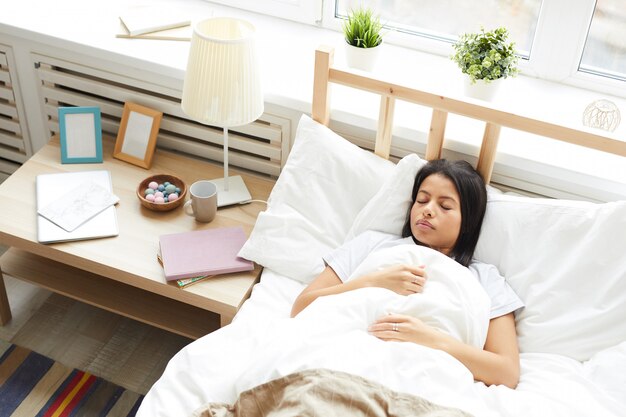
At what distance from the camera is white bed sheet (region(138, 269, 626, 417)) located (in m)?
1.40

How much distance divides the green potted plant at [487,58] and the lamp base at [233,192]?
70 centimetres

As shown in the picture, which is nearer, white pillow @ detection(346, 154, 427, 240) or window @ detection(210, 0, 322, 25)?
white pillow @ detection(346, 154, 427, 240)

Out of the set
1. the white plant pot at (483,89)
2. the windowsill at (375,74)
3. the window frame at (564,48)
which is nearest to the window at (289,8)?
the windowsill at (375,74)

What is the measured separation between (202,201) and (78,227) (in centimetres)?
34

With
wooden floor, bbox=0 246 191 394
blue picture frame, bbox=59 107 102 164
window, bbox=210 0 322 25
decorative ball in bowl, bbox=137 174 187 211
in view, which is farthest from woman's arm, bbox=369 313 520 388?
window, bbox=210 0 322 25

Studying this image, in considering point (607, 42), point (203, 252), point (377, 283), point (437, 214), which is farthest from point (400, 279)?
point (607, 42)

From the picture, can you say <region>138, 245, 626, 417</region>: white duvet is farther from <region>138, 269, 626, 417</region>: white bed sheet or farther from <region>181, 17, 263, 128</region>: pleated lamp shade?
<region>181, 17, 263, 128</region>: pleated lamp shade

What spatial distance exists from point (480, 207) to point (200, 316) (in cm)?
81

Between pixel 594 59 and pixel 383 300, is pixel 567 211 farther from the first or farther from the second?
pixel 594 59

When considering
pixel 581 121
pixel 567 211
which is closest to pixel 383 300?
pixel 567 211

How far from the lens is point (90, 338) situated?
7.02 ft

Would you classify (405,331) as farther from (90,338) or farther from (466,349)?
(90,338)

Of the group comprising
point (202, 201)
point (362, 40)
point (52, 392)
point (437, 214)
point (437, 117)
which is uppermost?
point (362, 40)

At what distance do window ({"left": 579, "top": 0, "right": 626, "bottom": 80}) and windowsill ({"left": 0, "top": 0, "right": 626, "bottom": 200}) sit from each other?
0.08 metres
